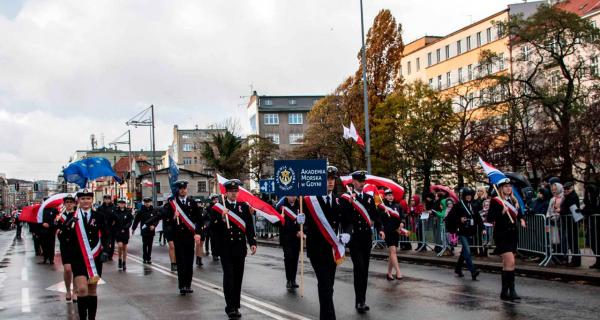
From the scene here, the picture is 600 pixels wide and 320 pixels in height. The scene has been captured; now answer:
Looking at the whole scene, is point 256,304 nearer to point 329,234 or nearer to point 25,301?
point 329,234

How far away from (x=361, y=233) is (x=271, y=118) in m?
96.2

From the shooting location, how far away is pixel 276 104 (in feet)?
353

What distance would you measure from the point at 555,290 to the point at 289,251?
484cm

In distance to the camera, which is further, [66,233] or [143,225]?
[143,225]

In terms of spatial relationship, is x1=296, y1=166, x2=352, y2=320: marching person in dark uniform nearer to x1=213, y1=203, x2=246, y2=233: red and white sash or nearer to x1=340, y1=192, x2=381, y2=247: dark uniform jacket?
x1=340, y1=192, x2=381, y2=247: dark uniform jacket

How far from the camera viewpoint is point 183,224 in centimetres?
1421

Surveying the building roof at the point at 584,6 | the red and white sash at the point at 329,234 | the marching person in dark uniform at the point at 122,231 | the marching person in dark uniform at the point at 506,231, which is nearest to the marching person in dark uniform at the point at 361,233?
the red and white sash at the point at 329,234

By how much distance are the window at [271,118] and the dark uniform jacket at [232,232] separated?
9578 cm

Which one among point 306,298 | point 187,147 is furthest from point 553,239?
point 187,147

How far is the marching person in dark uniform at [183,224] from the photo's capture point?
45.7ft

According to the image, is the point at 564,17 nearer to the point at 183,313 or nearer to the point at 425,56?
the point at 183,313

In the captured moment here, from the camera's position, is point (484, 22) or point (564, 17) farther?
point (484, 22)

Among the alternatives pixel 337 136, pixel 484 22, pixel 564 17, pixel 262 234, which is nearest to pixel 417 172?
pixel 337 136

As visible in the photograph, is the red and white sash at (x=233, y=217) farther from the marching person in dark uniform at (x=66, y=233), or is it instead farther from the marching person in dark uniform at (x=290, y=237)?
the marching person in dark uniform at (x=290, y=237)
